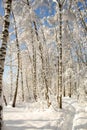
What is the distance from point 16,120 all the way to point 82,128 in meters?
3.34

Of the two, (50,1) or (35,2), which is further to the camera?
(50,1)

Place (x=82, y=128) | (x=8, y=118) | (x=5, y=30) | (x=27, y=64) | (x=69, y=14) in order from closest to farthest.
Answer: (x=5, y=30), (x=82, y=128), (x=8, y=118), (x=69, y=14), (x=27, y=64)

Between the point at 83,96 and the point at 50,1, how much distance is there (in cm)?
899

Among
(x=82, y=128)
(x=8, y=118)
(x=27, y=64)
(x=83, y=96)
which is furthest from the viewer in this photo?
(x=27, y=64)

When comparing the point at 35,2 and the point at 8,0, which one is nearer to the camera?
the point at 8,0

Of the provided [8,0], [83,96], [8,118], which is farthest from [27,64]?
[8,0]

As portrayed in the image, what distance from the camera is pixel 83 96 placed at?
20312 mm

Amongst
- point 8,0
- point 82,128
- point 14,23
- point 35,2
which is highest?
point 35,2

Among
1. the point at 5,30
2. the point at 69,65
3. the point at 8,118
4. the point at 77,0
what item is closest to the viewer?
the point at 5,30

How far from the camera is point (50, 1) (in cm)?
1884

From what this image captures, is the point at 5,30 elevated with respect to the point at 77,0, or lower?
lower

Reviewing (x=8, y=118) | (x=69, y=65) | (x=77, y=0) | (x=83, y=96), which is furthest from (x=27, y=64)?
(x=8, y=118)

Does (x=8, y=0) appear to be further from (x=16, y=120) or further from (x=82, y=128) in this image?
(x=82, y=128)

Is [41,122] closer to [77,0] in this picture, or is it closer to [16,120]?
[16,120]
